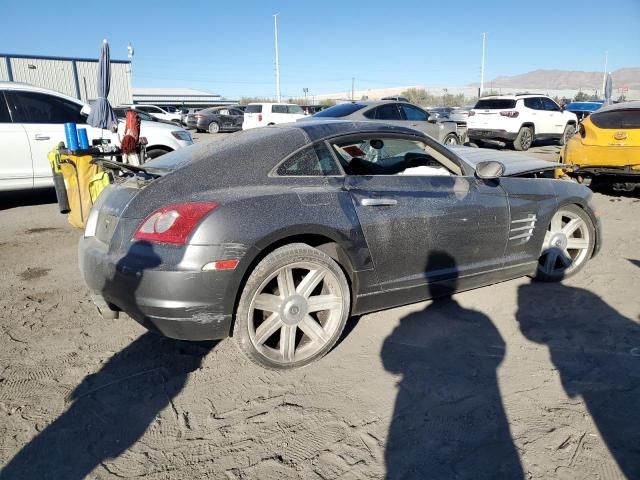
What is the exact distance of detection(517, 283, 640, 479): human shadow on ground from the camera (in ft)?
7.84

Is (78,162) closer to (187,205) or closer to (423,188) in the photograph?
(187,205)

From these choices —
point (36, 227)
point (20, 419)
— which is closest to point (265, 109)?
point (36, 227)

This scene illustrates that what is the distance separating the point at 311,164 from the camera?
3.14m

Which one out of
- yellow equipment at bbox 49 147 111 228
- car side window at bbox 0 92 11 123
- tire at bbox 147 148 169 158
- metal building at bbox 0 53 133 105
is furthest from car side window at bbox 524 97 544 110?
metal building at bbox 0 53 133 105

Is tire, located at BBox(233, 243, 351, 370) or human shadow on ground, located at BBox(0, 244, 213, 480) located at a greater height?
tire, located at BBox(233, 243, 351, 370)

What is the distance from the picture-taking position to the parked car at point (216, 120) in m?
27.7

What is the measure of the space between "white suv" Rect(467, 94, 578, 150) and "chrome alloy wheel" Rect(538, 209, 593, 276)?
37.4 ft

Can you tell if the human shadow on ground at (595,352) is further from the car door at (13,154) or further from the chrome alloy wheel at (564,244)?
the car door at (13,154)

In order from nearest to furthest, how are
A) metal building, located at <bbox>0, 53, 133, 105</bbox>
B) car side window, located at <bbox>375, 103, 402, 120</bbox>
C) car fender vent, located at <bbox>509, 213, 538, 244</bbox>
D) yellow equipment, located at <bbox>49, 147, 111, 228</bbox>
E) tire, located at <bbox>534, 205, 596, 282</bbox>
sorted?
1. car fender vent, located at <bbox>509, 213, 538, 244</bbox>
2. tire, located at <bbox>534, 205, 596, 282</bbox>
3. yellow equipment, located at <bbox>49, 147, 111, 228</bbox>
4. car side window, located at <bbox>375, 103, 402, 120</bbox>
5. metal building, located at <bbox>0, 53, 133, 105</bbox>

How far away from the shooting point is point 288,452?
2271mm

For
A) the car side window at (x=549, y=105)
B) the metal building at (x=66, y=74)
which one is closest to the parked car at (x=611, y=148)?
the car side window at (x=549, y=105)

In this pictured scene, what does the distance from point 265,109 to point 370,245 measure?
2073 centimetres

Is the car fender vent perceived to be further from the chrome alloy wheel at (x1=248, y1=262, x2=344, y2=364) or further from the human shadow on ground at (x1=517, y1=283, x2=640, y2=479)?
the chrome alloy wheel at (x1=248, y1=262, x2=344, y2=364)

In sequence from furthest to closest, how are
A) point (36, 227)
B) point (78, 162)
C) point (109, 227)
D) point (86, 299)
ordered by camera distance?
point (36, 227) → point (78, 162) → point (86, 299) → point (109, 227)
